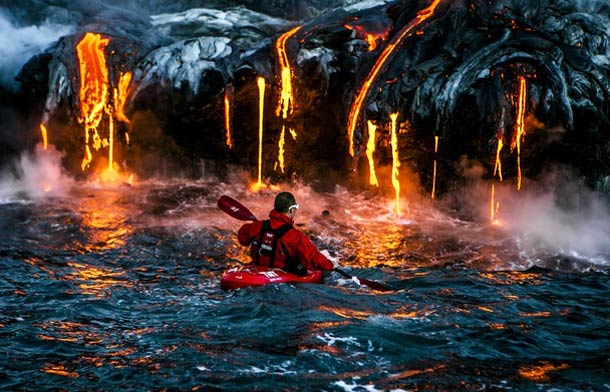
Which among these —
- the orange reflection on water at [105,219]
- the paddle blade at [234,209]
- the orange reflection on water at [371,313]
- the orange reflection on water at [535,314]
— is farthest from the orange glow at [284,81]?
the orange reflection on water at [535,314]

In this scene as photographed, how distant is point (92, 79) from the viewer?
14.3 m

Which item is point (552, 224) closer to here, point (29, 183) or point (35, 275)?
point (35, 275)

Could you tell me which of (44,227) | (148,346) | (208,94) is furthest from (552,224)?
(44,227)

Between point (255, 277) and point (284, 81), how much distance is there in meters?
7.25

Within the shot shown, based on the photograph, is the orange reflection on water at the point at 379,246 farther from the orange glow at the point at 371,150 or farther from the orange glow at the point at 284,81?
the orange glow at the point at 284,81

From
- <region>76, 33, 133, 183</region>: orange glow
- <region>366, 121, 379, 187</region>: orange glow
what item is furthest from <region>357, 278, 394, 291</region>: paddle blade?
<region>76, 33, 133, 183</region>: orange glow

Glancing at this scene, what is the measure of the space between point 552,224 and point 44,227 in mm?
9286

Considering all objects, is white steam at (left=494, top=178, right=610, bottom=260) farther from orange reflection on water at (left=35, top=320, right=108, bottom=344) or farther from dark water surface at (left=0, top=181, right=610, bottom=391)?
orange reflection on water at (left=35, top=320, right=108, bottom=344)

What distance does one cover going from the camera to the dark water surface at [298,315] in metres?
4.70

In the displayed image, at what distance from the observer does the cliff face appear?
1074 cm

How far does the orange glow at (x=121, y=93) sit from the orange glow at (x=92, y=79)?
0.26m

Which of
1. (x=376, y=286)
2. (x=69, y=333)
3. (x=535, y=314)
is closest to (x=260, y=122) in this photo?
(x=376, y=286)

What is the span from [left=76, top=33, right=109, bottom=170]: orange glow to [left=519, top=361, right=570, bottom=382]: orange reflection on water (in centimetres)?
1195

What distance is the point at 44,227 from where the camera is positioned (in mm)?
10922
